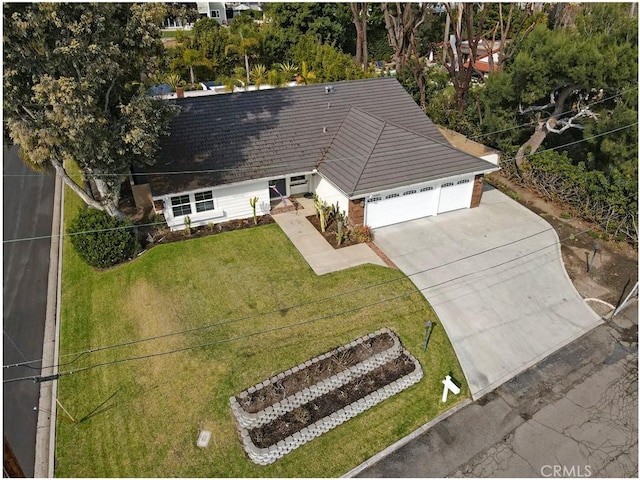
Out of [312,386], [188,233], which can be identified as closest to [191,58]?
[188,233]

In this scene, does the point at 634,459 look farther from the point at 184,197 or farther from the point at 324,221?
the point at 184,197

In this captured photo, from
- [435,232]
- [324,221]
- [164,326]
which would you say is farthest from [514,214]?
[164,326]

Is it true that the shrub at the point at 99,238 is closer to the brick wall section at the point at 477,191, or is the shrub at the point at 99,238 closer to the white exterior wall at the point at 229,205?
the white exterior wall at the point at 229,205

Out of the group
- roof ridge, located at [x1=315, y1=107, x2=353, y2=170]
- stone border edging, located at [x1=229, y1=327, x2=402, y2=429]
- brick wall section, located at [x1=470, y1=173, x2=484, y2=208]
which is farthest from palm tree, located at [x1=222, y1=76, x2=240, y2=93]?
stone border edging, located at [x1=229, y1=327, x2=402, y2=429]

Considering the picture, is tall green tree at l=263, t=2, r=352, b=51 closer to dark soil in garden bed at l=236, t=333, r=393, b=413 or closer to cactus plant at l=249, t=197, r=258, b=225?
cactus plant at l=249, t=197, r=258, b=225

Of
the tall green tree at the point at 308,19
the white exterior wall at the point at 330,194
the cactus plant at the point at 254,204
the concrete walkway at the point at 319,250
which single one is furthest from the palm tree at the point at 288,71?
the concrete walkway at the point at 319,250

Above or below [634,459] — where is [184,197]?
above
